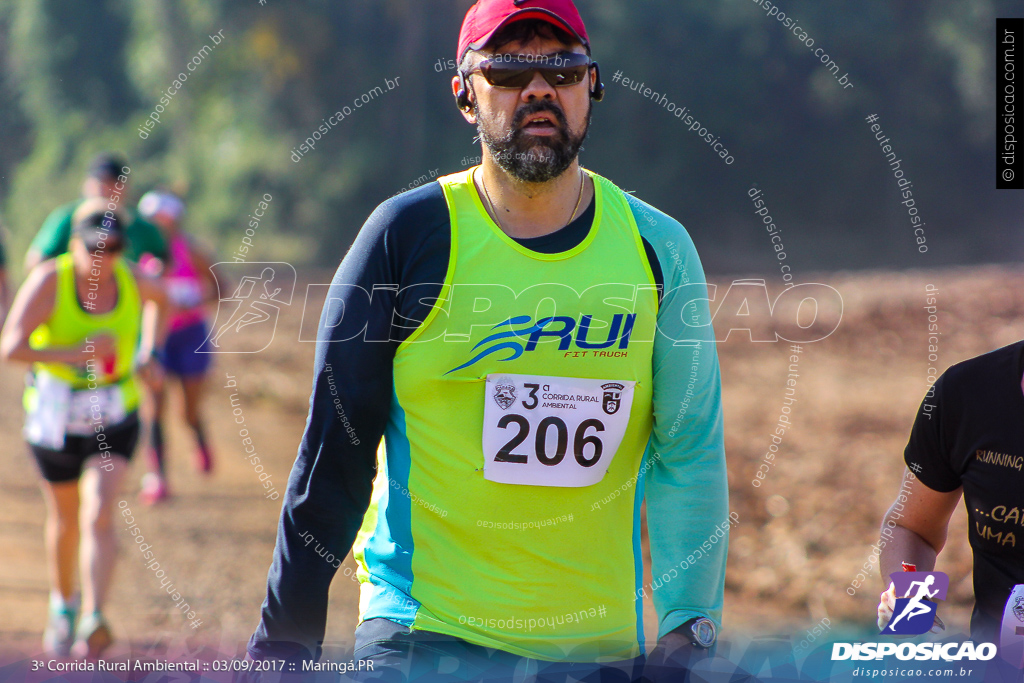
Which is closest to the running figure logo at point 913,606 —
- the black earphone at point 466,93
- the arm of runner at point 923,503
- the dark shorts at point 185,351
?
the arm of runner at point 923,503

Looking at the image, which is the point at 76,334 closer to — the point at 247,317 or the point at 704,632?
the point at 704,632

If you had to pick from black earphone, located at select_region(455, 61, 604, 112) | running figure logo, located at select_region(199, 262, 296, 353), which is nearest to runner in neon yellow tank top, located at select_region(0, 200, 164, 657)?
black earphone, located at select_region(455, 61, 604, 112)

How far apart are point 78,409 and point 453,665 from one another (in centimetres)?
289

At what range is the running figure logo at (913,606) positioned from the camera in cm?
222

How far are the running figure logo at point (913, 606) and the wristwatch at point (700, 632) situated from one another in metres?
0.42

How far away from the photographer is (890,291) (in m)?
14.6

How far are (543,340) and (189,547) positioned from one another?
15.4ft

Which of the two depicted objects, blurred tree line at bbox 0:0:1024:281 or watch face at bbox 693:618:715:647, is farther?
blurred tree line at bbox 0:0:1024:281

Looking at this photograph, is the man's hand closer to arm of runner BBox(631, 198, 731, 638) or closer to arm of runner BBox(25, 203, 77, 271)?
arm of runner BBox(631, 198, 731, 638)

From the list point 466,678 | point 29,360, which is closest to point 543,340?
point 466,678

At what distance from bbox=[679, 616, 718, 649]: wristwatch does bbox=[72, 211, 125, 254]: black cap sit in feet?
11.0

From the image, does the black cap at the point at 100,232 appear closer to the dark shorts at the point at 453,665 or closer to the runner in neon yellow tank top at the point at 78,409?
the runner in neon yellow tank top at the point at 78,409

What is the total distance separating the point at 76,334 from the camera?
4348 millimetres

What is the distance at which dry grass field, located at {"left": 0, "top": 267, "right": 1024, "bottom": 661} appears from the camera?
5191 mm
